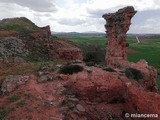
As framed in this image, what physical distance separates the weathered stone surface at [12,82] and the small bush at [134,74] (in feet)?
30.7

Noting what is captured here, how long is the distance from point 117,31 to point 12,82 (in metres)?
18.1

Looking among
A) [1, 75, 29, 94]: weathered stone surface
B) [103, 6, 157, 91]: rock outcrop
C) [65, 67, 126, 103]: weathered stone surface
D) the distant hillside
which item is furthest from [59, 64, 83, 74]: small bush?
the distant hillside

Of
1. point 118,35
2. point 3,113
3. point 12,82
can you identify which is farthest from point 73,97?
point 118,35

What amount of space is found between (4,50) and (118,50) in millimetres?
15423

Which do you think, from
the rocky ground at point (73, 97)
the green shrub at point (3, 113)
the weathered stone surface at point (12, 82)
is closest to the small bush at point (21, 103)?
the rocky ground at point (73, 97)

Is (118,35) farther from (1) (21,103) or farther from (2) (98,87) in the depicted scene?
(1) (21,103)

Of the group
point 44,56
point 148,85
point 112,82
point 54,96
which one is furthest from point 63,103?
point 44,56

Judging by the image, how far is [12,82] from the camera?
983 inches

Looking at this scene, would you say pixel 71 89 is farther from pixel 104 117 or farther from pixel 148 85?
pixel 148 85

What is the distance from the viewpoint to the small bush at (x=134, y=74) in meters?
28.3

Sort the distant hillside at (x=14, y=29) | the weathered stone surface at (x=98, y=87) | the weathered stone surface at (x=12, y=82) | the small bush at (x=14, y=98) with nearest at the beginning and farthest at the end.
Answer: the small bush at (x=14, y=98) → the weathered stone surface at (x=98, y=87) → the weathered stone surface at (x=12, y=82) → the distant hillside at (x=14, y=29)

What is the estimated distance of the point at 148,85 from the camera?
32.0m

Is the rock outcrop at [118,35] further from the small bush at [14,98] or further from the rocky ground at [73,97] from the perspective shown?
the small bush at [14,98]

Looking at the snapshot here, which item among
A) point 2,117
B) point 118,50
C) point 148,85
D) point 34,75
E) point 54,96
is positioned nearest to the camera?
point 2,117
